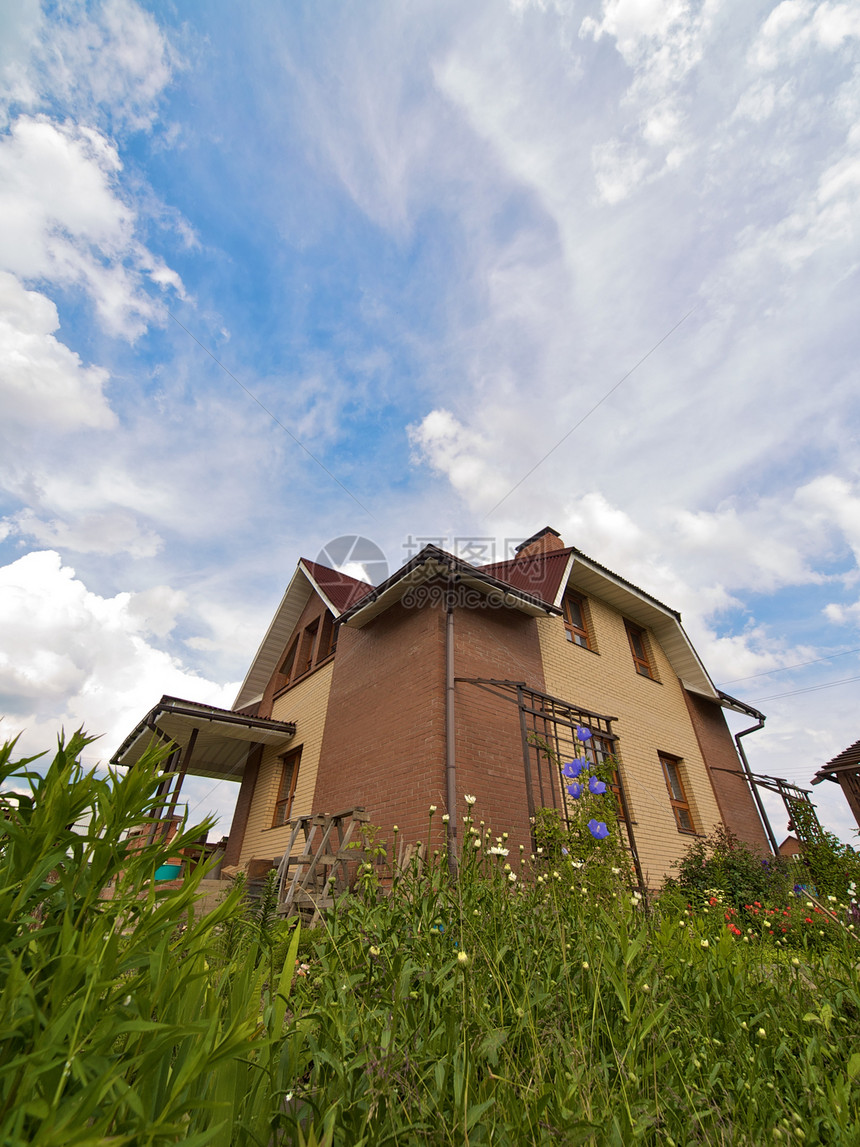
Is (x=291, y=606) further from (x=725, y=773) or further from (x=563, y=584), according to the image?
(x=725, y=773)

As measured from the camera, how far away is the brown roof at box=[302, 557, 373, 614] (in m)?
10.4

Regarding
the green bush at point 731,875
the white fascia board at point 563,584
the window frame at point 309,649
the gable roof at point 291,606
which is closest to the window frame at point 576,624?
the white fascia board at point 563,584

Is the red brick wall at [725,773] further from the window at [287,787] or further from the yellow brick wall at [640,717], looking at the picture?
the window at [287,787]

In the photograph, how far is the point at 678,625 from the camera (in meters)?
11.4

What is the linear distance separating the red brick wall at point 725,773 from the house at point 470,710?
0.05 metres

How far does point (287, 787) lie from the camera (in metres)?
10.2

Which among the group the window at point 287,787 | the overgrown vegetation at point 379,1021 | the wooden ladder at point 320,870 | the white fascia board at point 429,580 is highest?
the white fascia board at point 429,580

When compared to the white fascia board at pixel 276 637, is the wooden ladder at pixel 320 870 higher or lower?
lower

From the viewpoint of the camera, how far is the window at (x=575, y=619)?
386 inches

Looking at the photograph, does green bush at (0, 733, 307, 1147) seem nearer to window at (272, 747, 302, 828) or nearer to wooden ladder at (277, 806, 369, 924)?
wooden ladder at (277, 806, 369, 924)

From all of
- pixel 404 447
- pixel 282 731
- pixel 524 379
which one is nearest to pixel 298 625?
pixel 282 731

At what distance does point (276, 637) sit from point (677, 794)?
392 inches

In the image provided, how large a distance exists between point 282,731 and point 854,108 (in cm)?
1233

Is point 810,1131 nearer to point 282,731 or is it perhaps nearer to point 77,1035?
point 77,1035
